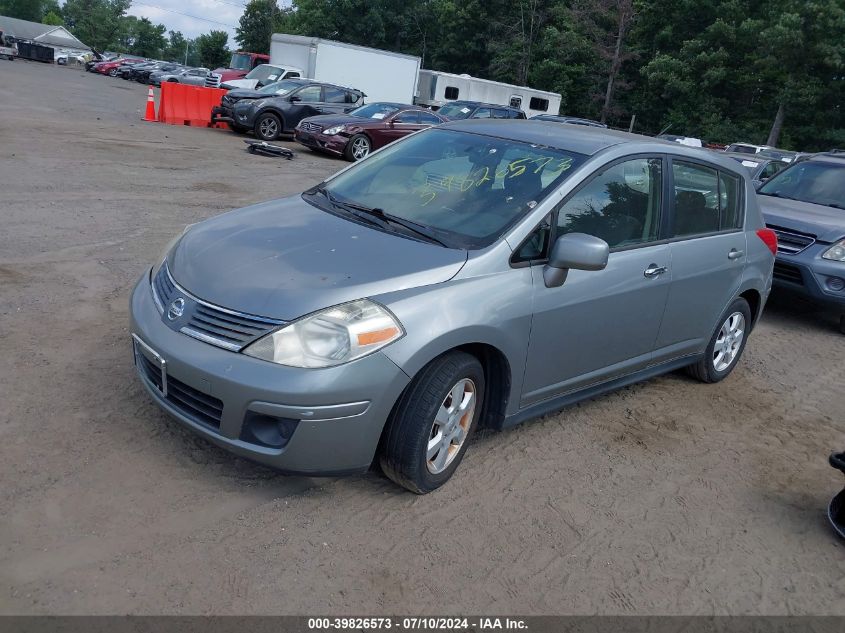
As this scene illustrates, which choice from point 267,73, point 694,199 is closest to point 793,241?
point 694,199

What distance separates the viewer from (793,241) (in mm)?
7859

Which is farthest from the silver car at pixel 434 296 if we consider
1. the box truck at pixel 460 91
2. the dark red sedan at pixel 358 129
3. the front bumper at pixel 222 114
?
the box truck at pixel 460 91

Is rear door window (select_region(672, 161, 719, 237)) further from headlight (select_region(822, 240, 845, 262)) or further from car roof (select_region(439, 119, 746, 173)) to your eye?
headlight (select_region(822, 240, 845, 262))

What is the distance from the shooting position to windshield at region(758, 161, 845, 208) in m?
8.75

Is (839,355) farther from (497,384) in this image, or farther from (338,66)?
(338,66)

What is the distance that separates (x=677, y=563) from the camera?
3402 millimetres

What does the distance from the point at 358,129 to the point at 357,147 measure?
41cm

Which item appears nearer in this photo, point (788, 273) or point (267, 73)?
point (788, 273)

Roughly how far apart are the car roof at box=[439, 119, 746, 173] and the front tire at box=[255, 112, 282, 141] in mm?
14883

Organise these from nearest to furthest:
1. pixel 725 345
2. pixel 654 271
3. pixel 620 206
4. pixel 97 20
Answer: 1. pixel 620 206
2. pixel 654 271
3. pixel 725 345
4. pixel 97 20

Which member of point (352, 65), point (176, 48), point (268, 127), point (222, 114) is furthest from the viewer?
point (176, 48)

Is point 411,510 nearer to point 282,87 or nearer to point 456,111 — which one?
point 282,87

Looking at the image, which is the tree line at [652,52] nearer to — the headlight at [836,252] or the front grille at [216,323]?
the headlight at [836,252]

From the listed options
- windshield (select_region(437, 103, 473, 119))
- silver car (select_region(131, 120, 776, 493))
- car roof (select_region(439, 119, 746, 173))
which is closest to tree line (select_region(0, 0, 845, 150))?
windshield (select_region(437, 103, 473, 119))
